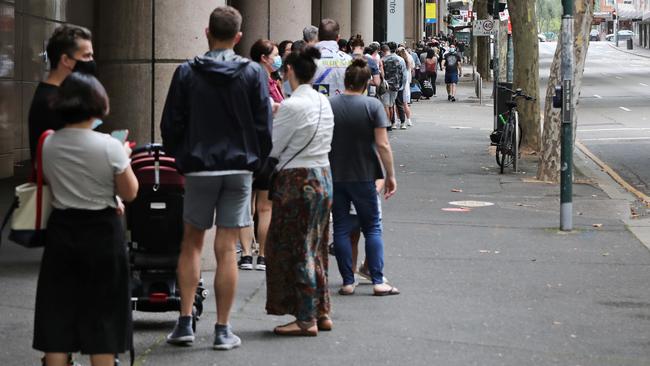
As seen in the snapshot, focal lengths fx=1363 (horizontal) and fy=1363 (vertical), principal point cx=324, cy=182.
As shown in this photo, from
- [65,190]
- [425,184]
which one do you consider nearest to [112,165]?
[65,190]

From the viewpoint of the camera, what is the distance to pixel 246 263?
36.6 feet

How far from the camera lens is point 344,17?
107ft

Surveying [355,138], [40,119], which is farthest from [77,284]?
[355,138]

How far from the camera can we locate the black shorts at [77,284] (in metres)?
6.15

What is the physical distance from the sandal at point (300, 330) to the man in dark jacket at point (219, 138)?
622 millimetres

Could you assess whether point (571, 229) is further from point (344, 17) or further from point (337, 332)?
point (344, 17)

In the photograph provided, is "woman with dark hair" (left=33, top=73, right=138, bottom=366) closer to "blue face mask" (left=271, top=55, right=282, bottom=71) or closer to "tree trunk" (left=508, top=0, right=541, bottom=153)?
"blue face mask" (left=271, top=55, right=282, bottom=71)

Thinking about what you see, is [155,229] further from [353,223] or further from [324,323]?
[353,223]

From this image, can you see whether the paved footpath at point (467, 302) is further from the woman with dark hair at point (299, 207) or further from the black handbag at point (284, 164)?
the black handbag at point (284, 164)

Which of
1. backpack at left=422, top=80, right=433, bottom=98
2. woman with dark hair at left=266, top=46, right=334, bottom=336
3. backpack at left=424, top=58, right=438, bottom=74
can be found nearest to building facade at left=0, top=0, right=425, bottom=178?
woman with dark hair at left=266, top=46, right=334, bottom=336

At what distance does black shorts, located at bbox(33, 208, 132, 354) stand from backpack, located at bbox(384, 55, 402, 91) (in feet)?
69.1

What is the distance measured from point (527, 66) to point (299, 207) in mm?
16972

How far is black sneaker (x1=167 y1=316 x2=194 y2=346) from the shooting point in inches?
314

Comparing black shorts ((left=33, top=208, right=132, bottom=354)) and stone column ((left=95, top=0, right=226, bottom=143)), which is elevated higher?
stone column ((left=95, top=0, right=226, bottom=143))
